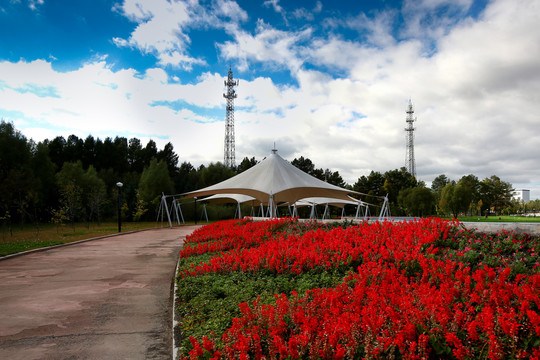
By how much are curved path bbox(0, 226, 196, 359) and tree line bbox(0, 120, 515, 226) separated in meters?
12.9

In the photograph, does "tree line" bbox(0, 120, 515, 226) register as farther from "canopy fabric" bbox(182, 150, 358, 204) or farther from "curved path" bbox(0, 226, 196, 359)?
"curved path" bbox(0, 226, 196, 359)

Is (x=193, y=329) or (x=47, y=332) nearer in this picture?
(x=193, y=329)

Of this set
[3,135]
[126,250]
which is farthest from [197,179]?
[126,250]

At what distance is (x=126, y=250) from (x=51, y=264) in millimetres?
2866

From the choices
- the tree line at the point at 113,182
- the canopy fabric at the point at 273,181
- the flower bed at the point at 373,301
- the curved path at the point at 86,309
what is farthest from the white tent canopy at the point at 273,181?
the flower bed at the point at 373,301

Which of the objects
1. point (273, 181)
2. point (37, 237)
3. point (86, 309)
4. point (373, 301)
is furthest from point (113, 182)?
point (373, 301)

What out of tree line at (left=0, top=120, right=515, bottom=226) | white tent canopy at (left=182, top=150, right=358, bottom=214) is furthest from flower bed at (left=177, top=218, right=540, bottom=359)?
tree line at (left=0, top=120, right=515, bottom=226)

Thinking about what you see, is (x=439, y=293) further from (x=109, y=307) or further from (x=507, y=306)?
(x=109, y=307)

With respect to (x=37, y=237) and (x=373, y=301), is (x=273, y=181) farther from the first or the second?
(x=373, y=301)

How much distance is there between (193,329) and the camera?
13.0 feet

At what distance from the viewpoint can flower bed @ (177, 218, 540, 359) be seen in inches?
108

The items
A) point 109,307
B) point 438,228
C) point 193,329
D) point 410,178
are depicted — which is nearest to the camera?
point 193,329

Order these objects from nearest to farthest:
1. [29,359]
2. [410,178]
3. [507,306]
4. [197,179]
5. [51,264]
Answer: [507,306] < [29,359] < [51,264] < [197,179] < [410,178]

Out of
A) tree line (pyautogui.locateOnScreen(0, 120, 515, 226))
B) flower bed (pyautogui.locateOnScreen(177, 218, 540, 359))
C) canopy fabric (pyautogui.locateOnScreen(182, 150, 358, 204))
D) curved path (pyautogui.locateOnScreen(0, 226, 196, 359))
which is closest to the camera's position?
flower bed (pyautogui.locateOnScreen(177, 218, 540, 359))
